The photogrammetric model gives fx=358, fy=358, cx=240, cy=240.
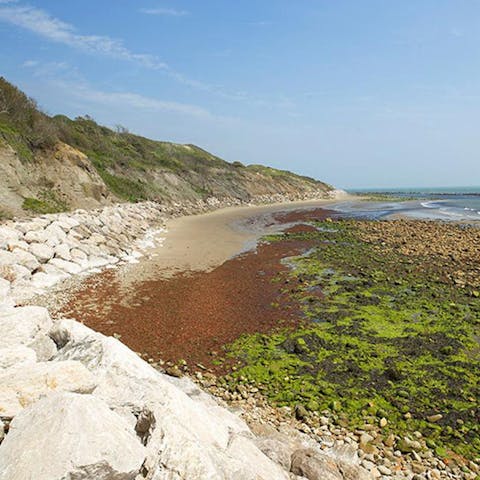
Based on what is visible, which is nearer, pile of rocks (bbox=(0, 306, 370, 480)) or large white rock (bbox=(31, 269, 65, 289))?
pile of rocks (bbox=(0, 306, 370, 480))

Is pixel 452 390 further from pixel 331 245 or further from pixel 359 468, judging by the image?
pixel 331 245

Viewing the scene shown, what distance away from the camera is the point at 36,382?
5.10 meters

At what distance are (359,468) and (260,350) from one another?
516cm

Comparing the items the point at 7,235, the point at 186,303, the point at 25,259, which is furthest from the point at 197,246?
the point at 25,259

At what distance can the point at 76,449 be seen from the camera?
3.89 metres

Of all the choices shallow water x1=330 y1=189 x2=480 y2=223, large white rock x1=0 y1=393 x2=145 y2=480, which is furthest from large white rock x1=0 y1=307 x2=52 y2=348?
shallow water x1=330 y1=189 x2=480 y2=223

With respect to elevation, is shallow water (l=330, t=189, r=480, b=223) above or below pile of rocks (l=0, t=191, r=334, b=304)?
above

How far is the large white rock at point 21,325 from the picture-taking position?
6.88m

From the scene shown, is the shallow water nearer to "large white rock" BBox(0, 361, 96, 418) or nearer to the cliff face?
the cliff face

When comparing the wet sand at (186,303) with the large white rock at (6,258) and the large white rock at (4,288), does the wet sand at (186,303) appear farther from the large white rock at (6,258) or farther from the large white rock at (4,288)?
the large white rock at (6,258)

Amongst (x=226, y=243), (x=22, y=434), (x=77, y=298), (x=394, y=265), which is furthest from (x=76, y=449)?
(x=226, y=243)

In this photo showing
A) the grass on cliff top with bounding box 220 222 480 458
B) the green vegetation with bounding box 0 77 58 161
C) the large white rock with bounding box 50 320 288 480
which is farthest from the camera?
the green vegetation with bounding box 0 77 58 161

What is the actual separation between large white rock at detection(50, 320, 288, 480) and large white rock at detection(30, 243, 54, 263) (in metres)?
11.1

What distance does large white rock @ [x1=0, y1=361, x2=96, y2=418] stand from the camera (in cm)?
475
